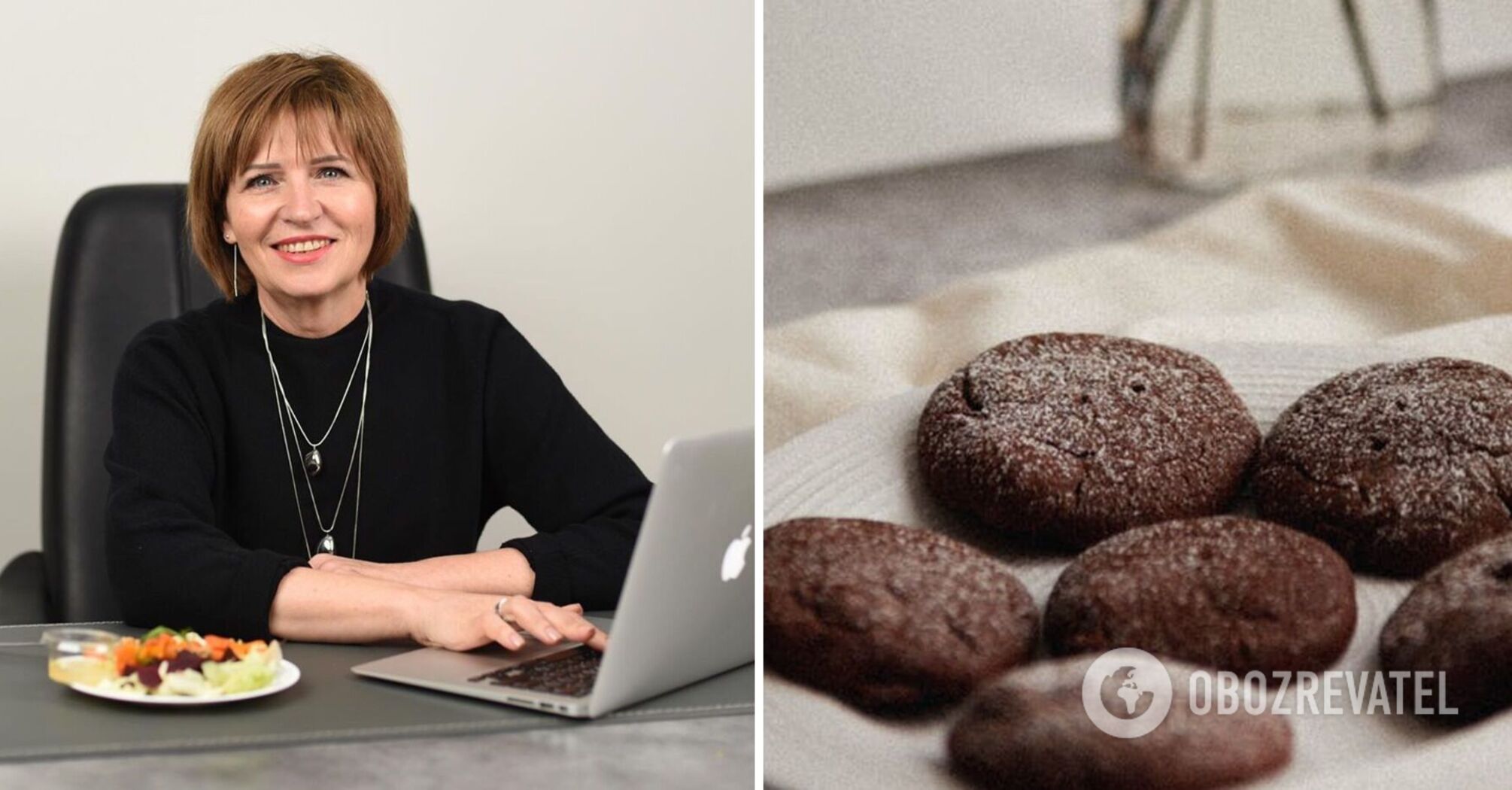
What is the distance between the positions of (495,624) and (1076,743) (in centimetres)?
45

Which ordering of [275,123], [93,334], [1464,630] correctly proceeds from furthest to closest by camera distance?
[93,334] → [275,123] → [1464,630]

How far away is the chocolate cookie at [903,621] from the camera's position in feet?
2.91

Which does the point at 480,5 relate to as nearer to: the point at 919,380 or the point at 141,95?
the point at 141,95

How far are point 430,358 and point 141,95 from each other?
2.31 ft

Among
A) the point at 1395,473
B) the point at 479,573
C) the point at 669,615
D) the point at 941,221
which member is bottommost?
the point at 479,573

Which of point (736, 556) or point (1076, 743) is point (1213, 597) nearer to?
point (1076, 743)

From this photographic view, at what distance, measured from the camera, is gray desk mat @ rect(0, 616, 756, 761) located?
96cm

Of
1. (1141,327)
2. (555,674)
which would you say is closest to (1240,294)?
(1141,327)

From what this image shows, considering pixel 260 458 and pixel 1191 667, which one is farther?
pixel 260 458

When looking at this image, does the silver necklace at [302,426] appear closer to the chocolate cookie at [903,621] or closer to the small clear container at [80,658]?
the small clear container at [80,658]

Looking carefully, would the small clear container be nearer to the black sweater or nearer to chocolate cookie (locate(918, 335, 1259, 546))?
the black sweater

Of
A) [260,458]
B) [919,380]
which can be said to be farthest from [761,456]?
[260,458]

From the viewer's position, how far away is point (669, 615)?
3.35 feet

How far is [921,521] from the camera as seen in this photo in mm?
914
